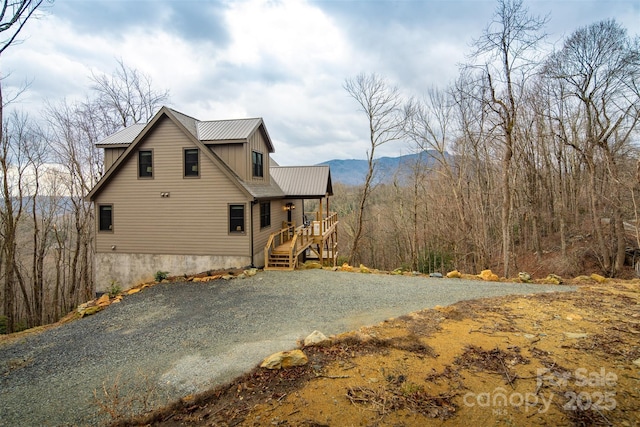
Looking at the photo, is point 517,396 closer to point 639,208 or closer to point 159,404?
point 159,404

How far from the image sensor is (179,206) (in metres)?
11.9

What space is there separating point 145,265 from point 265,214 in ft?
17.5

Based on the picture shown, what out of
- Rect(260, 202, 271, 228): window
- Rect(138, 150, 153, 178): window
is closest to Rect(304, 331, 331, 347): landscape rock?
Rect(260, 202, 271, 228): window

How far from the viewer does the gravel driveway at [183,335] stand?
4301 millimetres

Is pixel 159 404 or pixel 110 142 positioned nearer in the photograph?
pixel 159 404

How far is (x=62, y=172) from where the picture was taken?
60.9 ft

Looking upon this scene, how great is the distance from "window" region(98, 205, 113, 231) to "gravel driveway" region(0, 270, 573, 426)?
4.13 metres

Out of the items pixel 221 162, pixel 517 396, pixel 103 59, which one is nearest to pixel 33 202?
pixel 103 59

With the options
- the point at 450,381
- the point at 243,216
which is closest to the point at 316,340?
the point at 450,381

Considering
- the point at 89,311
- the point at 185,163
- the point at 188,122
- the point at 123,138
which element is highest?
the point at 188,122

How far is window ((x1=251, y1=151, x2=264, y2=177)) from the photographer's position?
43.3 feet

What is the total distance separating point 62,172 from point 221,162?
47.4 ft

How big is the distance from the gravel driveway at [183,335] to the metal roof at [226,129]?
5.88 meters

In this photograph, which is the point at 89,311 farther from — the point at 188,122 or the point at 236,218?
the point at 188,122
